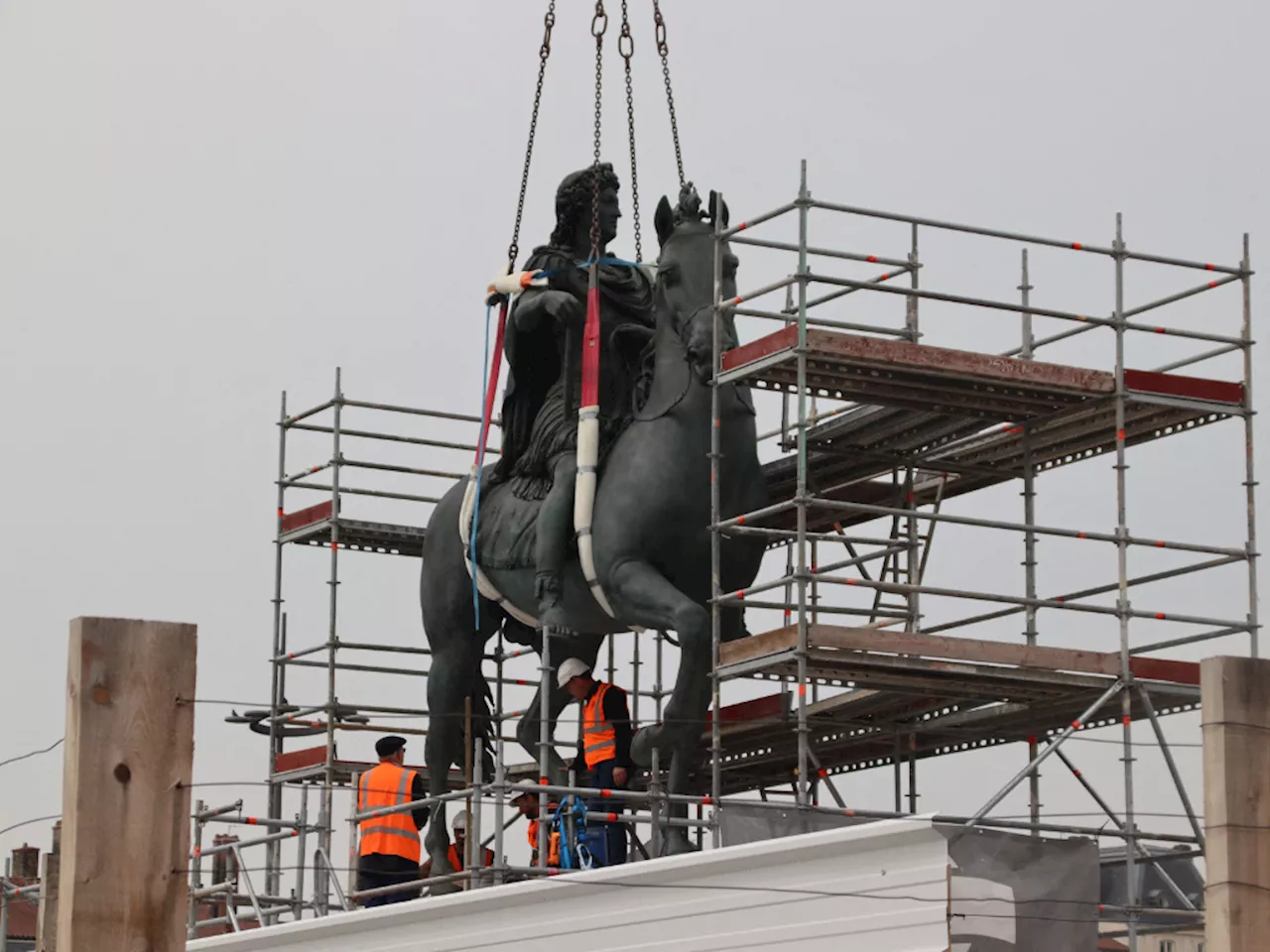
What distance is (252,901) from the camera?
2258 centimetres

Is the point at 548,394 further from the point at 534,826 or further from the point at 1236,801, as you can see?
the point at 1236,801

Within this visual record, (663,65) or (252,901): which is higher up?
(663,65)

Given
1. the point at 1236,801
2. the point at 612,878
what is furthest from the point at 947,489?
the point at 1236,801

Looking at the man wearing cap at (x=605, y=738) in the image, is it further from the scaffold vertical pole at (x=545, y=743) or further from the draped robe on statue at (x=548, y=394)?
the draped robe on statue at (x=548, y=394)

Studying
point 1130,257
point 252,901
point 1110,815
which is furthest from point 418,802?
point 1130,257

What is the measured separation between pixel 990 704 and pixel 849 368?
2.78 m

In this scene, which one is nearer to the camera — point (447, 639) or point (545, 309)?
point (545, 309)

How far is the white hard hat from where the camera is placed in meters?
20.5

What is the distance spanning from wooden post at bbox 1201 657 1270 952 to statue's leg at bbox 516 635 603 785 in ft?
30.6

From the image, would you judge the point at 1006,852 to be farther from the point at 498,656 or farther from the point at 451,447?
the point at 451,447

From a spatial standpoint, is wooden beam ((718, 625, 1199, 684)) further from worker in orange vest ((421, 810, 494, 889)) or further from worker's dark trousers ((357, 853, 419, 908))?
worker in orange vest ((421, 810, 494, 889))

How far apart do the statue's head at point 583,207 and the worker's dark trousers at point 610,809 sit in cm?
422

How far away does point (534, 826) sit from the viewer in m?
21.2

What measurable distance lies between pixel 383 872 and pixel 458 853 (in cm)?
199
